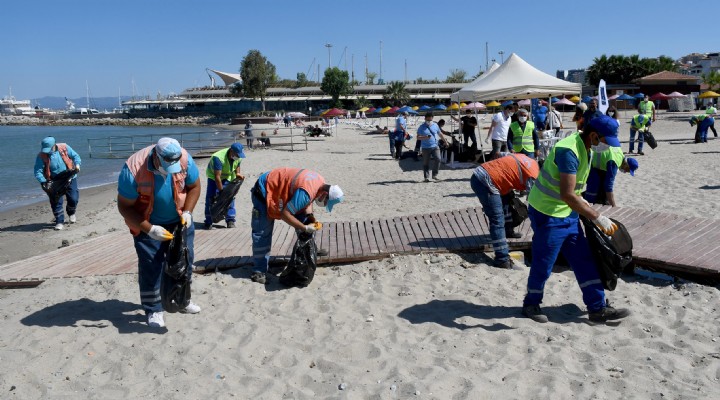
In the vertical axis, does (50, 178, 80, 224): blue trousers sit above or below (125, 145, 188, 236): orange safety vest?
below

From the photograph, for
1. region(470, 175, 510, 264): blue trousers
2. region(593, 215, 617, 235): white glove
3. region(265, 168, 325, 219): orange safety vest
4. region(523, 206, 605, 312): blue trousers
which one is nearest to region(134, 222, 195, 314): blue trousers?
region(265, 168, 325, 219): orange safety vest

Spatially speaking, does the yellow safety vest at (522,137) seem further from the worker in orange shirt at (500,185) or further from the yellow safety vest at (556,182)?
the yellow safety vest at (556,182)

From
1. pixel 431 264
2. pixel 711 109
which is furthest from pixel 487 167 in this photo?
pixel 711 109

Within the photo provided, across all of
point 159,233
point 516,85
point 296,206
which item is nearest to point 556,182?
point 296,206

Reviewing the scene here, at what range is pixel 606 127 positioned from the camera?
4215 mm

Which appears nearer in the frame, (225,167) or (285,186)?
(285,186)

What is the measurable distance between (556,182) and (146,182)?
3082mm

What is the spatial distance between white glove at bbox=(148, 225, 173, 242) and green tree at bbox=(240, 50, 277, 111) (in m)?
82.4

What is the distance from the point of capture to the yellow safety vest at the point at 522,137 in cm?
1041

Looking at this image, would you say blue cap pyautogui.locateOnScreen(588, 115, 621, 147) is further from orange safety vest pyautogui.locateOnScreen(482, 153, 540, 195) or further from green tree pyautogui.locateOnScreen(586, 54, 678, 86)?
green tree pyautogui.locateOnScreen(586, 54, 678, 86)

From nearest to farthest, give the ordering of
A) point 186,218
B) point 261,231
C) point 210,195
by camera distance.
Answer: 1. point 186,218
2. point 261,231
3. point 210,195

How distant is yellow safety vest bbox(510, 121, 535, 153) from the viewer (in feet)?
34.1

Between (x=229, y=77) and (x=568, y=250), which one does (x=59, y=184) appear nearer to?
(x=568, y=250)

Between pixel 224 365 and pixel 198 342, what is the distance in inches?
19.9
